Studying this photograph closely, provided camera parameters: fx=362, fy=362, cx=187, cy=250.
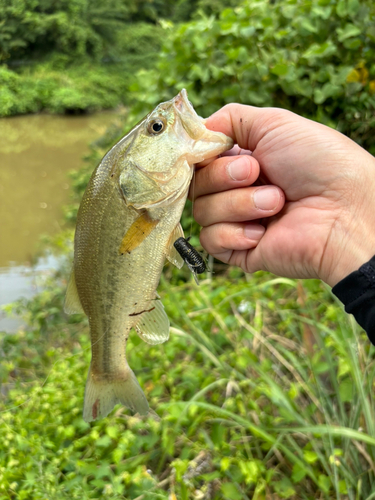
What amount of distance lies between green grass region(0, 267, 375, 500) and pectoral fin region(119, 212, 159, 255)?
1.00 metres

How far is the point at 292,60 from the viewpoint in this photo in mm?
3133

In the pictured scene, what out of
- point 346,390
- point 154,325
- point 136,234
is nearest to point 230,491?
point 346,390

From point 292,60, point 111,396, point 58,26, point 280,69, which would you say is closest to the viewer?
point 111,396

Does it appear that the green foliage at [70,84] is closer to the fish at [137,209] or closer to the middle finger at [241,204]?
the middle finger at [241,204]

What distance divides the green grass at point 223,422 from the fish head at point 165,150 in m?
1.16

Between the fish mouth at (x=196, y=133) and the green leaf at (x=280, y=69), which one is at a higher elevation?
the green leaf at (x=280, y=69)

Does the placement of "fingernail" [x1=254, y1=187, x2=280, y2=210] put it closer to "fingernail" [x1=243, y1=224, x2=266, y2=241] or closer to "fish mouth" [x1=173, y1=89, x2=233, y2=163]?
"fingernail" [x1=243, y1=224, x2=266, y2=241]

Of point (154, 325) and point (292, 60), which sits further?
point (292, 60)

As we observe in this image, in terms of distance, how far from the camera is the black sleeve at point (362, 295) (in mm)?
1221

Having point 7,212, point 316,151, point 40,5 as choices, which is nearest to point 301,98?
point 316,151

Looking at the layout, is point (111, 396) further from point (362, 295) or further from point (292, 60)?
point (292, 60)

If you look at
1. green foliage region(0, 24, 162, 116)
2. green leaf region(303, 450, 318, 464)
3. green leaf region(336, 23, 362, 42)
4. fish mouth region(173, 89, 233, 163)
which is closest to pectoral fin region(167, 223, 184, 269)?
fish mouth region(173, 89, 233, 163)

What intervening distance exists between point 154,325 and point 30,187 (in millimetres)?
8938

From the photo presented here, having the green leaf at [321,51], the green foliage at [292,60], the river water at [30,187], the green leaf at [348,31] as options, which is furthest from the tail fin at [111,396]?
the river water at [30,187]
